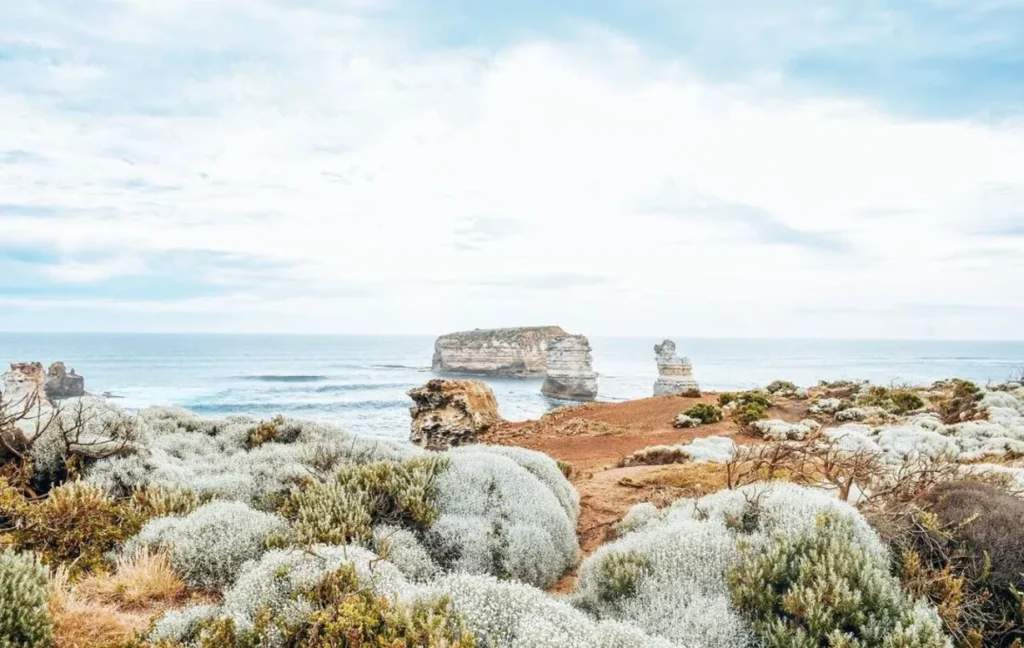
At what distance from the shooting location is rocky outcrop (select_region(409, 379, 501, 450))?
1878cm

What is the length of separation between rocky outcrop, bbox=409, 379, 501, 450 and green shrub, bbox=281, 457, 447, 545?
36.7 ft

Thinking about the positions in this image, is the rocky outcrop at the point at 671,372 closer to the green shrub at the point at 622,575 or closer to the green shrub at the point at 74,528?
the green shrub at the point at 622,575

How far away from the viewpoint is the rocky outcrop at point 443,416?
18.8 metres

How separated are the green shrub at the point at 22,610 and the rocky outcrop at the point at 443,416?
14229 millimetres

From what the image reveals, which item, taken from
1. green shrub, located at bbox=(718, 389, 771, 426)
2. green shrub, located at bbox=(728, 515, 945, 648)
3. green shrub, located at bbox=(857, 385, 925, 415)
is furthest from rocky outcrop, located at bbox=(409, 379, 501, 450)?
green shrub, located at bbox=(857, 385, 925, 415)

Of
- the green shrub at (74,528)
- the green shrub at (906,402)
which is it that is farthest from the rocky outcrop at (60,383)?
the green shrub at (906,402)

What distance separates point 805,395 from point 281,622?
30388 mm

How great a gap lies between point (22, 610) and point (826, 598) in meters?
5.48

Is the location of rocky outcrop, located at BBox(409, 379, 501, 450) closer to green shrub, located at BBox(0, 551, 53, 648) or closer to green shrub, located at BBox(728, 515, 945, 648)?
green shrub, located at BBox(0, 551, 53, 648)

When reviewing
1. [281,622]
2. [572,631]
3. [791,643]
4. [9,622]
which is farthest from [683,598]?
[9,622]

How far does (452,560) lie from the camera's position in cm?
615

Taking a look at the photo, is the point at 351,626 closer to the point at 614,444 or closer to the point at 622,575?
the point at 622,575

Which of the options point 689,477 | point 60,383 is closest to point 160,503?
point 689,477

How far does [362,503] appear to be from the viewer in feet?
21.5
